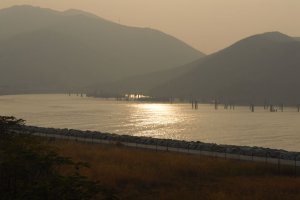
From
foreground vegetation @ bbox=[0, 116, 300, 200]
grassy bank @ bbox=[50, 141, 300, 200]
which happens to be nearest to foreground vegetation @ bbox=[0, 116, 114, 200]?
foreground vegetation @ bbox=[0, 116, 300, 200]

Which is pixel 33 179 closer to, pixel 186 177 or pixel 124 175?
pixel 124 175

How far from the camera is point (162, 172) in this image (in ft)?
99.4

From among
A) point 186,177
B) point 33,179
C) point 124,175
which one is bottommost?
point 186,177

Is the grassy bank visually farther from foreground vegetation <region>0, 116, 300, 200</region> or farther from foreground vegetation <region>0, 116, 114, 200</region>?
foreground vegetation <region>0, 116, 114, 200</region>

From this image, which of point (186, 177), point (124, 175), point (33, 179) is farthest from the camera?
point (186, 177)

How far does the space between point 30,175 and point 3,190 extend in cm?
132

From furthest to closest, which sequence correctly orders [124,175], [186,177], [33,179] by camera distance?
[186,177], [124,175], [33,179]

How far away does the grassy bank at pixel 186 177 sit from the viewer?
963 inches

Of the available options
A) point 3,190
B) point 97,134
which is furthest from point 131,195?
point 97,134

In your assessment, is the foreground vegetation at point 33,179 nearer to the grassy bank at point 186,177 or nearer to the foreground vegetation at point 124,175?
the foreground vegetation at point 124,175

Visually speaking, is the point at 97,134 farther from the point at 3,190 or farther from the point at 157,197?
the point at 3,190

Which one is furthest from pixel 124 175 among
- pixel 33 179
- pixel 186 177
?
pixel 33 179

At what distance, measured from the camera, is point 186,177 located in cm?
2927

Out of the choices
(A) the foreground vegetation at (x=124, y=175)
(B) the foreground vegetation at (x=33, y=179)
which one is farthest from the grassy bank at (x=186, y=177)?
(B) the foreground vegetation at (x=33, y=179)
